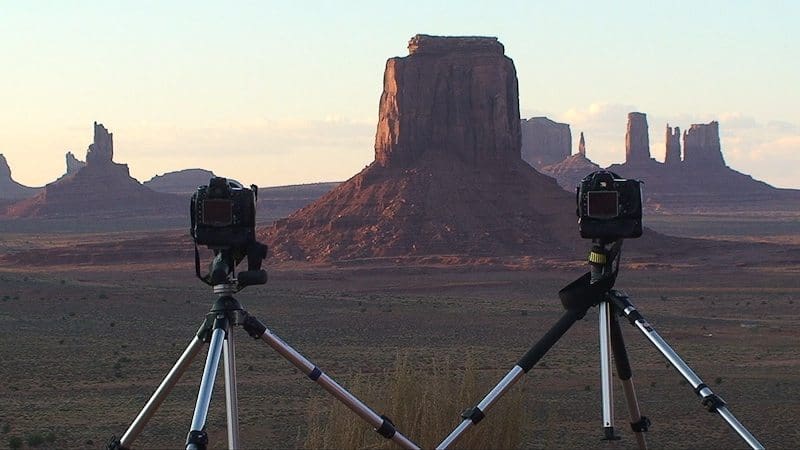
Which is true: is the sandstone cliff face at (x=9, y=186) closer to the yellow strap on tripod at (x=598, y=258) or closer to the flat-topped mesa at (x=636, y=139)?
the flat-topped mesa at (x=636, y=139)

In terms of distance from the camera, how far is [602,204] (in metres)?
6.21

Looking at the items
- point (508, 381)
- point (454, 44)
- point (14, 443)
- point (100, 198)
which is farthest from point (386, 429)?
point (100, 198)

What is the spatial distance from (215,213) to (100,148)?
126 metres

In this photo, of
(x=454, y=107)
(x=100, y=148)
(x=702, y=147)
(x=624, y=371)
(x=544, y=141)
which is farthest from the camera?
(x=544, y=141)

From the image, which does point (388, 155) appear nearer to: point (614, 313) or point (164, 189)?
point (614, 313)

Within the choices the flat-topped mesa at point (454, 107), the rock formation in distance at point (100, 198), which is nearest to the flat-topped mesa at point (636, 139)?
the rock formation in distance at point (100, 198)

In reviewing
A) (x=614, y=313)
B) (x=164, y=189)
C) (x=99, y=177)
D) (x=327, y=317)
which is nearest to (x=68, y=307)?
(x=327, y=317)

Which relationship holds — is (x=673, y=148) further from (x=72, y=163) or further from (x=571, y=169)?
(x=72, y=163)

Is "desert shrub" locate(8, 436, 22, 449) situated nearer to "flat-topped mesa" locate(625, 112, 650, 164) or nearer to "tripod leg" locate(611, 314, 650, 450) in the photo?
"tripod leg" locate(611, 314, 650, 450)

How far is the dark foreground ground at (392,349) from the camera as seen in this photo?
14.1 m

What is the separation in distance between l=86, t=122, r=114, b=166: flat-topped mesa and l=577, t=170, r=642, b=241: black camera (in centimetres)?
12430

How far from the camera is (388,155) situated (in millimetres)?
67875

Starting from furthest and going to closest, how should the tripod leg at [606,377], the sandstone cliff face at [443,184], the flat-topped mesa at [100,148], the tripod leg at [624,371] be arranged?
1. the flat-topped mesa at [100,148]
2. the sandstone cliff face at [443,184]
3. the tripod leg at [624,371]
4. the tripod leg at [606,377]

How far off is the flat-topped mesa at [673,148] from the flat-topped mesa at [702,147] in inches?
36.9
